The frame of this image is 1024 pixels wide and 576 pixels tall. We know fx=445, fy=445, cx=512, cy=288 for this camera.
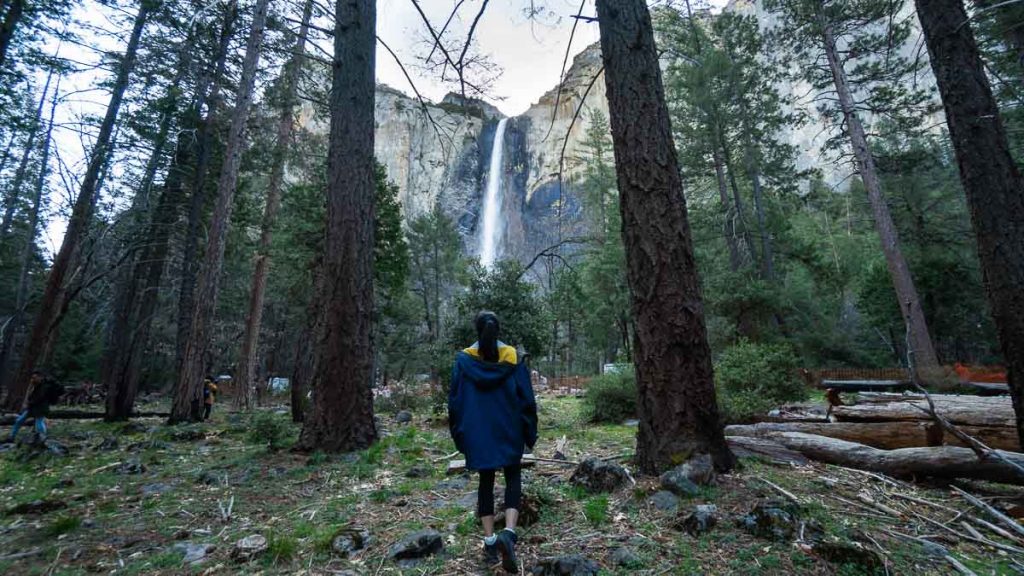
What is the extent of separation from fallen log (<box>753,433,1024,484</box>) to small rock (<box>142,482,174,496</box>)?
6.44 m

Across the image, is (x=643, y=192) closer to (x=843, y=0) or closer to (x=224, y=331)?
(x=843, y=0)

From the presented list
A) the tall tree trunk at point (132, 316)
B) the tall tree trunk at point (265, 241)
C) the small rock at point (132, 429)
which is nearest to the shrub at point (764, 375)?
the small rock at point (132, 429)

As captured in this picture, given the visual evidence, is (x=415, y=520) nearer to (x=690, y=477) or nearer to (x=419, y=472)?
(x=419, y=472)

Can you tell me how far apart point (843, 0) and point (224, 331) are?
103 ft

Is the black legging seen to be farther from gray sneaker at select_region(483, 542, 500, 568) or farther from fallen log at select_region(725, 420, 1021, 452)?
fallen log at select_region(725, 420, 1021, 452)

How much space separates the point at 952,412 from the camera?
16.2ft

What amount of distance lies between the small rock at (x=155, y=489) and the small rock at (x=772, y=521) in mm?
5238

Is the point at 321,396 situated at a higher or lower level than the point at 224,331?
lower

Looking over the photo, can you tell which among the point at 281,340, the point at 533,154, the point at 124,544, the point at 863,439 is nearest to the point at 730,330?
the point at 863,439

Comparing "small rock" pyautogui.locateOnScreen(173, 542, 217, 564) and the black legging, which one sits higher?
the black legging

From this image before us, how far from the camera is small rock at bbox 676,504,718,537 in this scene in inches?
104

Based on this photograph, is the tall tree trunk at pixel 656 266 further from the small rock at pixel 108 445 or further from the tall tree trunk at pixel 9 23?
the small rock at pixel 108 445

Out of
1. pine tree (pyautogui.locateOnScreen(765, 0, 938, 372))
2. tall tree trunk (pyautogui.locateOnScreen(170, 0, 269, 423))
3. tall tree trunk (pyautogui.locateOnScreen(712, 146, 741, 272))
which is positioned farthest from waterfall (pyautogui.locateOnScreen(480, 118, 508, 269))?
tall tree trunk (pyautogui.locateOnScreen(170, 0, 269, 423))

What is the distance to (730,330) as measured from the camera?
51.5ft
